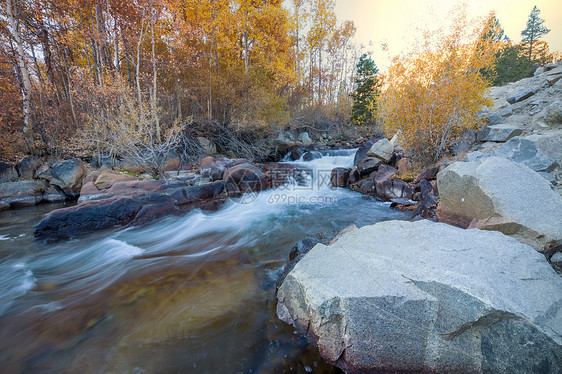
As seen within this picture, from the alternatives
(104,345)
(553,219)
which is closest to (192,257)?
(104,345)

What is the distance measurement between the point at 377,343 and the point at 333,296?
0.49 metres

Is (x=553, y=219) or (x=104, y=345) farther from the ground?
(x=553, y=219)

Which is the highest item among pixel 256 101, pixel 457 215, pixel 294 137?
pixel 256 101

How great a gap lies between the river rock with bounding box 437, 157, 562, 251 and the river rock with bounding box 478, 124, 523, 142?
4.34 m

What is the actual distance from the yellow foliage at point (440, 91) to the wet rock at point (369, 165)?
5.33ft

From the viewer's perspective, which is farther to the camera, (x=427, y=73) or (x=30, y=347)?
(x=427, y=73)

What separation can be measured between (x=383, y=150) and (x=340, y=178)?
219cm

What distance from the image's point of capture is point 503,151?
5.75 meters

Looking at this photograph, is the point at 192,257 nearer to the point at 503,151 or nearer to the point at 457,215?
the point at 457,215

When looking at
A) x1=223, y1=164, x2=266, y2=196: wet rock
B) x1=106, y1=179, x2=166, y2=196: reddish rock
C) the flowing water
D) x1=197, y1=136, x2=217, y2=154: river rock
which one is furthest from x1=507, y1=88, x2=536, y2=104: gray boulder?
x1=106, y1=179, x2=166, y2=196: reddish rock

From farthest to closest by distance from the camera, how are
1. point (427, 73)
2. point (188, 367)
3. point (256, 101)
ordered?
point (256, 101) → point (427, 73) → point (188, 367)

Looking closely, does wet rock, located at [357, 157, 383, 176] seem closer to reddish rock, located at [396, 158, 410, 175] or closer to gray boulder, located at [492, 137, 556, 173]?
reddish rock, located at [396, 158, 410, 175]

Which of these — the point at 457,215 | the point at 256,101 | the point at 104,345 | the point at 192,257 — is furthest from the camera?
the point at 256,101

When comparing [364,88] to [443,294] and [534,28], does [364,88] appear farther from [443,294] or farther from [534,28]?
[534,28]
